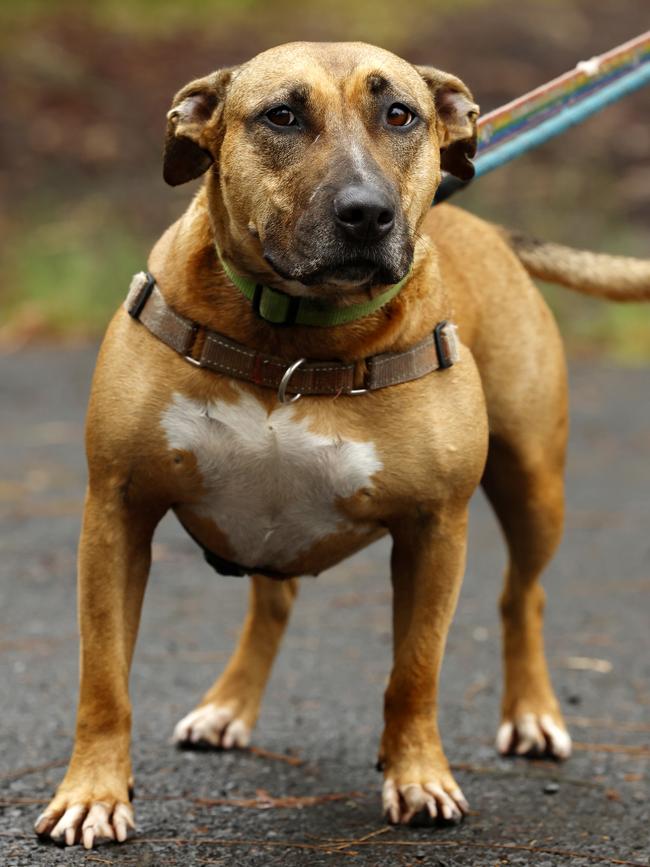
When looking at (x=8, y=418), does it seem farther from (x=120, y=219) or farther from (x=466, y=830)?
(x=466, y=830)

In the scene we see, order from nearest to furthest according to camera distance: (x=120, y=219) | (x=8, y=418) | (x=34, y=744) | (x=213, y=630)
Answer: (x=34, y=744) → (x=213, y=630) → (x=8, y=418) → (x=120, y=219)

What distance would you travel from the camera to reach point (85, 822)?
362cm

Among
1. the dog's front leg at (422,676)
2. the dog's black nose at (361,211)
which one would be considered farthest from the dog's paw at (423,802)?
the dog's black nose at (361,211)

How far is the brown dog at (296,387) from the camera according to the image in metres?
3.47

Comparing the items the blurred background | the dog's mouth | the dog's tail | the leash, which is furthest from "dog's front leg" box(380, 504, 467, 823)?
the blurred background

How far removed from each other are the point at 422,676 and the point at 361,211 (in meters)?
1.35

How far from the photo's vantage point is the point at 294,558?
158 inches

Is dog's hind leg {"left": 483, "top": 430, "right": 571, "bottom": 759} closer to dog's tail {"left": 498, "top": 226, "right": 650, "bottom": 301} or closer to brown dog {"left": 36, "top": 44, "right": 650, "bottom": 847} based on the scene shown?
dog's tail {"left": 498, "top": 226, "right": 650, "bottom": 301}

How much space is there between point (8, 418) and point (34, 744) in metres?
5.58

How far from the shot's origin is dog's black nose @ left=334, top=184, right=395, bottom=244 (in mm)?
3268

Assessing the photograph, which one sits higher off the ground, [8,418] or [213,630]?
[8,418]

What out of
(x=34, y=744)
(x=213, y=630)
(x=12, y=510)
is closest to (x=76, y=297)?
(x=12, y=510)

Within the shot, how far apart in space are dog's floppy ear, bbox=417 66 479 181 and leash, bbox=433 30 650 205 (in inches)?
16.4

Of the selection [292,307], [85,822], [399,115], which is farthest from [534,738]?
[399,115]
